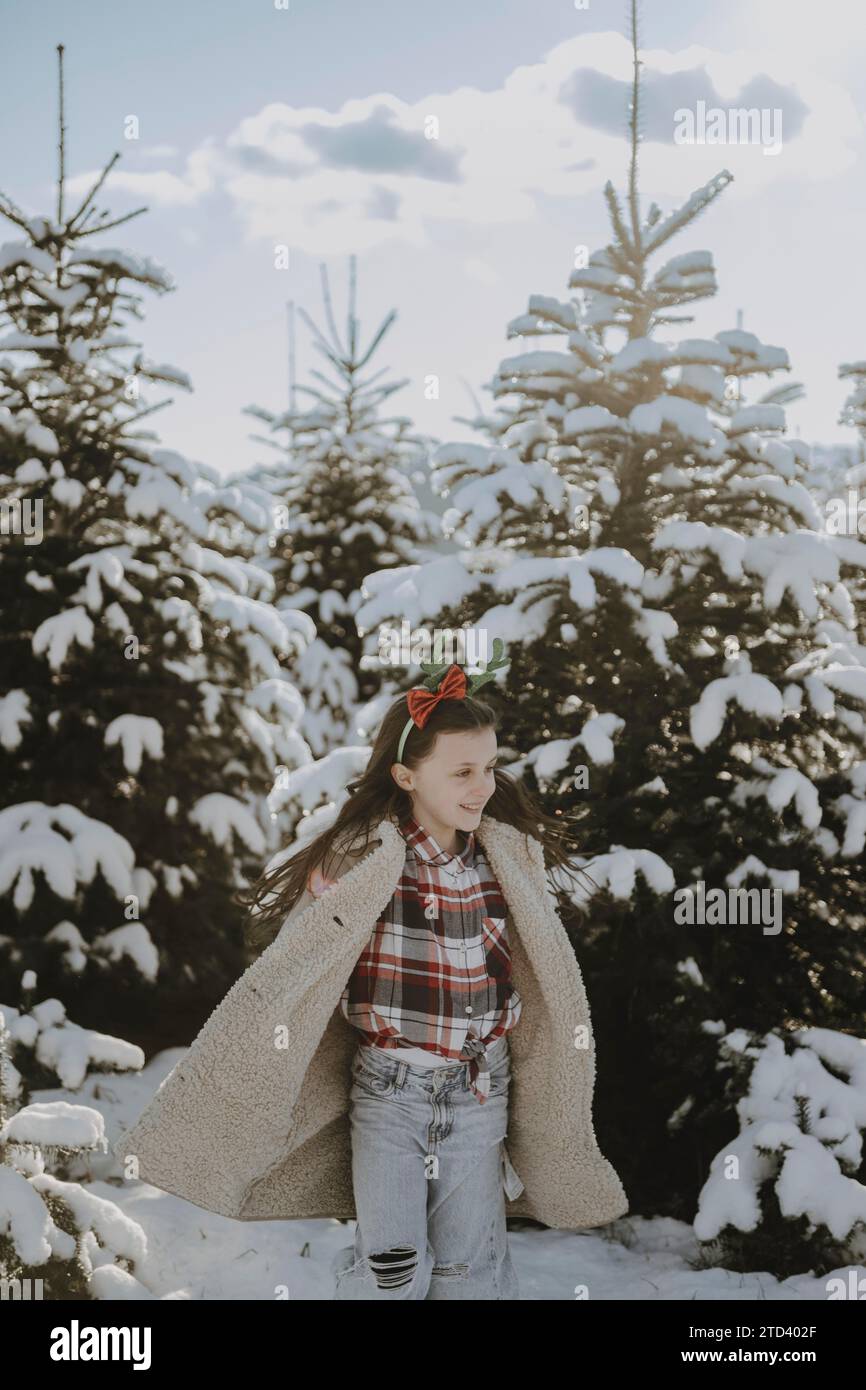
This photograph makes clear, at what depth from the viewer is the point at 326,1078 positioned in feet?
9.47

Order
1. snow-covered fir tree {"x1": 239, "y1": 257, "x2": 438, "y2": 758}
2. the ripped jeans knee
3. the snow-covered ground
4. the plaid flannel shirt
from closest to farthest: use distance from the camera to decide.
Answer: the ripped jeans knee, the plaid flannel shirt, the snow-covered ground, snow-covered fir tree {"x1": 239, "y1": 257, "x2": 438, "y2": 758}

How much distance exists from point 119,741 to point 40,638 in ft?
1.92

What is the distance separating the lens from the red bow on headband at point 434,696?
2.83 m

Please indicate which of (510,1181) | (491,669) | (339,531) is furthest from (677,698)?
(339,531)

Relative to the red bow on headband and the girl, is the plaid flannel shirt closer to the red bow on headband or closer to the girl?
the girl

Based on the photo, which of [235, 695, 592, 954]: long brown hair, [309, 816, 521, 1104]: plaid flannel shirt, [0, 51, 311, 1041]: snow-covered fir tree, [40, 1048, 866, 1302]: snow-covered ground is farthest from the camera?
[0, 51, 311, 1041]: snow-covered fir tree

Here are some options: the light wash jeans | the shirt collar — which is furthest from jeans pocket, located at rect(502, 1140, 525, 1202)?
the shirt collar

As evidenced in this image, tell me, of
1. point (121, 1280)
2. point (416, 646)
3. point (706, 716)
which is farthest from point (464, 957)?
point (416, 646)

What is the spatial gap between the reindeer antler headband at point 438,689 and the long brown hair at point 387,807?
0.05 feet

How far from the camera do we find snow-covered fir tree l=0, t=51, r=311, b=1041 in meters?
5.46

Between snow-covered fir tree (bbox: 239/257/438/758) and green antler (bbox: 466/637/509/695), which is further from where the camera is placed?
snow-covered fir tree (bbox: 239/257/438/758)

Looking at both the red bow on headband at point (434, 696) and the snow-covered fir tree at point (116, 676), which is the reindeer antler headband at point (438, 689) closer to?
the red bow on headband at point (434, 696)

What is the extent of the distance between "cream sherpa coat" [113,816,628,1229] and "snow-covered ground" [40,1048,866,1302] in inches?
35.4

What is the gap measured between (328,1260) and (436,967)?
1.94 metres
